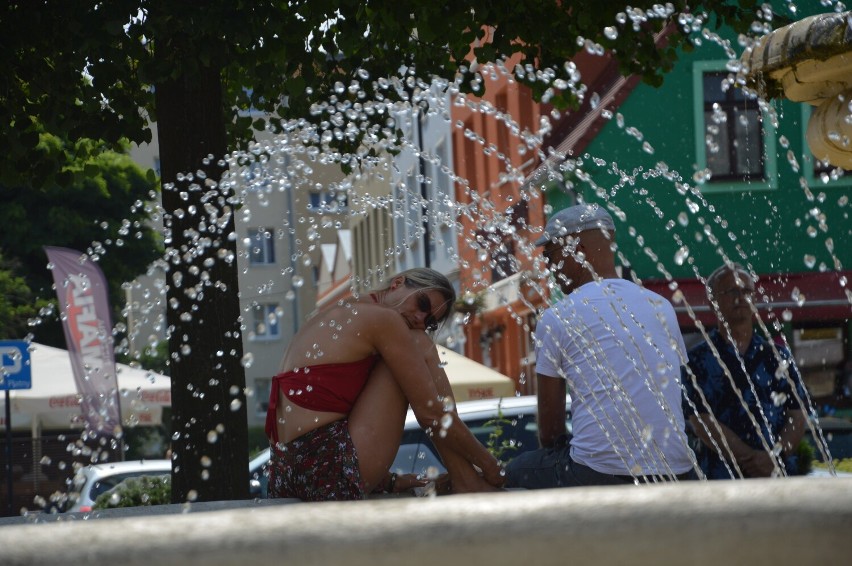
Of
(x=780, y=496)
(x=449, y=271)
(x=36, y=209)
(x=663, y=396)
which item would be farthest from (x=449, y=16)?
(x=36, y=209)

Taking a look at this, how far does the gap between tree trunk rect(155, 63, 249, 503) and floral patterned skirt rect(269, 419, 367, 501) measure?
158 cm

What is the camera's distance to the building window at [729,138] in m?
20.5

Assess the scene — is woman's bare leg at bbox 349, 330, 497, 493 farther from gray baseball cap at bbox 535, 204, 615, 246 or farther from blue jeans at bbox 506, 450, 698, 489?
gray baseball cap at bbox 535, 204, 615, 246

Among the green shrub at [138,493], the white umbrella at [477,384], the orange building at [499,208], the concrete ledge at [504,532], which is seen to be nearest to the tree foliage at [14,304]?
the orange building at [499,208]

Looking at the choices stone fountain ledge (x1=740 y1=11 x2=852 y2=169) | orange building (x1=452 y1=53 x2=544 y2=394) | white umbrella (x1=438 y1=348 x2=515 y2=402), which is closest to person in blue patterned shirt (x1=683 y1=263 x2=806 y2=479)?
stone fountain ledge (x1=740 y1=11 x2=852 y2=169)

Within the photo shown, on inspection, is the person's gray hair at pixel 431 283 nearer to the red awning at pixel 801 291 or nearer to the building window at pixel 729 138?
the red awning at pixel 801 291

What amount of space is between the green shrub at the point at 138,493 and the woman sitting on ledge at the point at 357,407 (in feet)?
17.1

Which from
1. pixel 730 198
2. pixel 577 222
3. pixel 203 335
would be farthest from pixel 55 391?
pixel 577 222

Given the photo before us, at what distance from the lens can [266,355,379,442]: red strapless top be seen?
4.36 m

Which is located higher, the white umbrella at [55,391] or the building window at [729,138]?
the building window at [729,138]

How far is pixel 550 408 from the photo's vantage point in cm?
466

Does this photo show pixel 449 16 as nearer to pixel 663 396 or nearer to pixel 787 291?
pixel 663 396

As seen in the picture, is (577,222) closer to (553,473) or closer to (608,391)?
(608,391)

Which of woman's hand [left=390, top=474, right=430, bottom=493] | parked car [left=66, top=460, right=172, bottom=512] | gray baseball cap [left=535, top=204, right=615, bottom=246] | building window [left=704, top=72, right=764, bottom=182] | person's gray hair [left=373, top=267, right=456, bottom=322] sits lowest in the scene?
parked car [left=66, top=460, right=172, bottom=512]
